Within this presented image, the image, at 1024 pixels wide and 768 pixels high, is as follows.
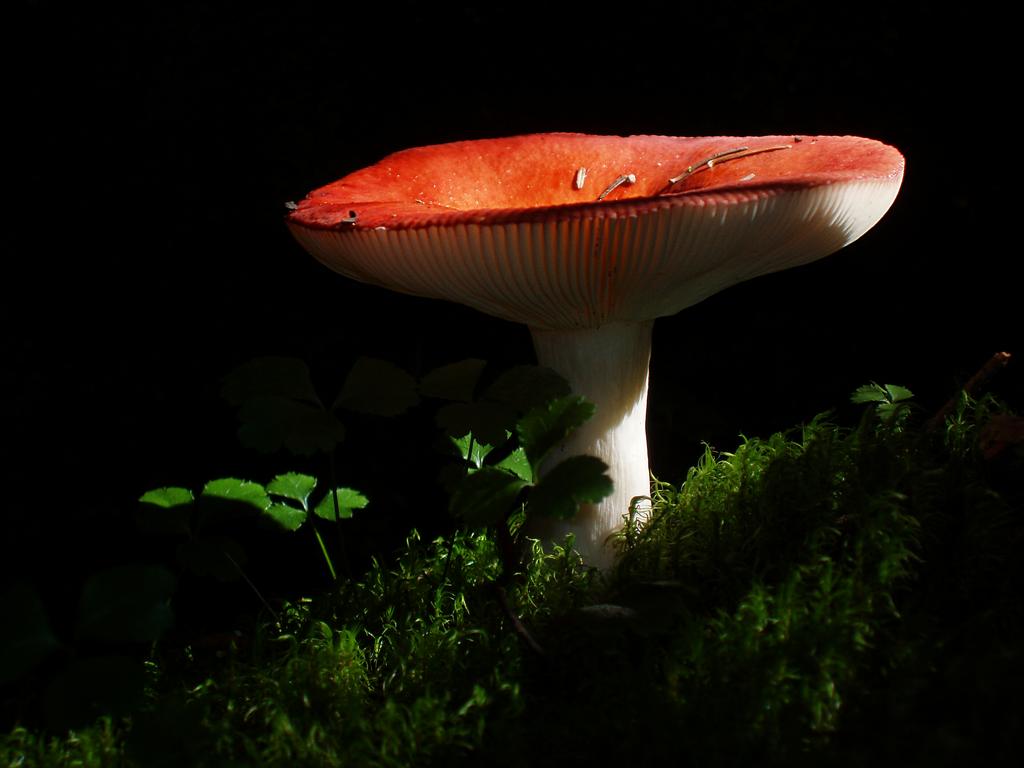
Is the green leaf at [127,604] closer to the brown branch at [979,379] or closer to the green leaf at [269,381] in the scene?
the green leaf at [269,381]

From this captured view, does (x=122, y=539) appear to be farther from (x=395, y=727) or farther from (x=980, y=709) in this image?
(x=980, y=709)

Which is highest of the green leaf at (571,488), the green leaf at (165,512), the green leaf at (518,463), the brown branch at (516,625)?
the green leaf at (571,488)

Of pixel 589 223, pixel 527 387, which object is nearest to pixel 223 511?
pixel 527 387

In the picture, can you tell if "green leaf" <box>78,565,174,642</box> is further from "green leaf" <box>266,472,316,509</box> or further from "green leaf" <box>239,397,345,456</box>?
"green leaf" <box>266,472,316,509</box>

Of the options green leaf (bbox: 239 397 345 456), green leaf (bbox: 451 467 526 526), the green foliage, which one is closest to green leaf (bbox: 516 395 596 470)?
green leaf (bbox: 451 467 526 526)

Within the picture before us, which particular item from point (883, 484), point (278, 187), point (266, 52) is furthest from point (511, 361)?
point (883, 484)

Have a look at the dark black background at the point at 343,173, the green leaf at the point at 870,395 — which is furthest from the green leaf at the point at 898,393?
the dark black background at the point at 343,173

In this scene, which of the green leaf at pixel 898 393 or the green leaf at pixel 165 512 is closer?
the green leaf at pixel 165 512
